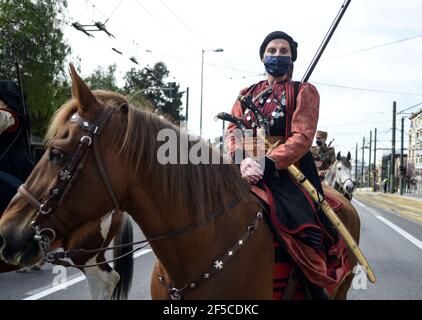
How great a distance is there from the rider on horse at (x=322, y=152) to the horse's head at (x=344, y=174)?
2.63 ft

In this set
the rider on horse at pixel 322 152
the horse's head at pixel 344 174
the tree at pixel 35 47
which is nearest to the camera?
the rider on horse at pixel 322 152

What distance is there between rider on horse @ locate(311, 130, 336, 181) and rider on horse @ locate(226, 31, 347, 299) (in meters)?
7.45

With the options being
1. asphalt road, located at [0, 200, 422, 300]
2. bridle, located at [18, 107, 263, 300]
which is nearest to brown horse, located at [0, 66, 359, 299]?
bridle, located at [18, 107, 263, 300]

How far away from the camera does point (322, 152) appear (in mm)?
11078

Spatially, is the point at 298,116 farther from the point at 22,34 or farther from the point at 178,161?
the point at 22,34

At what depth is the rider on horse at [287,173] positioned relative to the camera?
2.78 meters

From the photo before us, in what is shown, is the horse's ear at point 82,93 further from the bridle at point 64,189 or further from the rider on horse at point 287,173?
the rider on horse at point 287,173

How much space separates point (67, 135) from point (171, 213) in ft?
2.37

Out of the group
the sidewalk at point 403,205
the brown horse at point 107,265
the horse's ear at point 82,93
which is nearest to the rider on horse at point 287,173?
the horse's ear at point 82,93

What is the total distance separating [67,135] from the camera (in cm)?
228

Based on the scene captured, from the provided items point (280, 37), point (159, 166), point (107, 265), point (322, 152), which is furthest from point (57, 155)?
point (322, 152)

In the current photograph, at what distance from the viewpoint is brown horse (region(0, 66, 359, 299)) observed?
220 centimetres

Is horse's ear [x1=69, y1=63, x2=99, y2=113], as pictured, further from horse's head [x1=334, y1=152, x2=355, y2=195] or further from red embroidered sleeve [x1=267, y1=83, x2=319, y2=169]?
horse's head [x1=334, y1=152, x2=355, y2=195]

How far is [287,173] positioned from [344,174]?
381 inches
